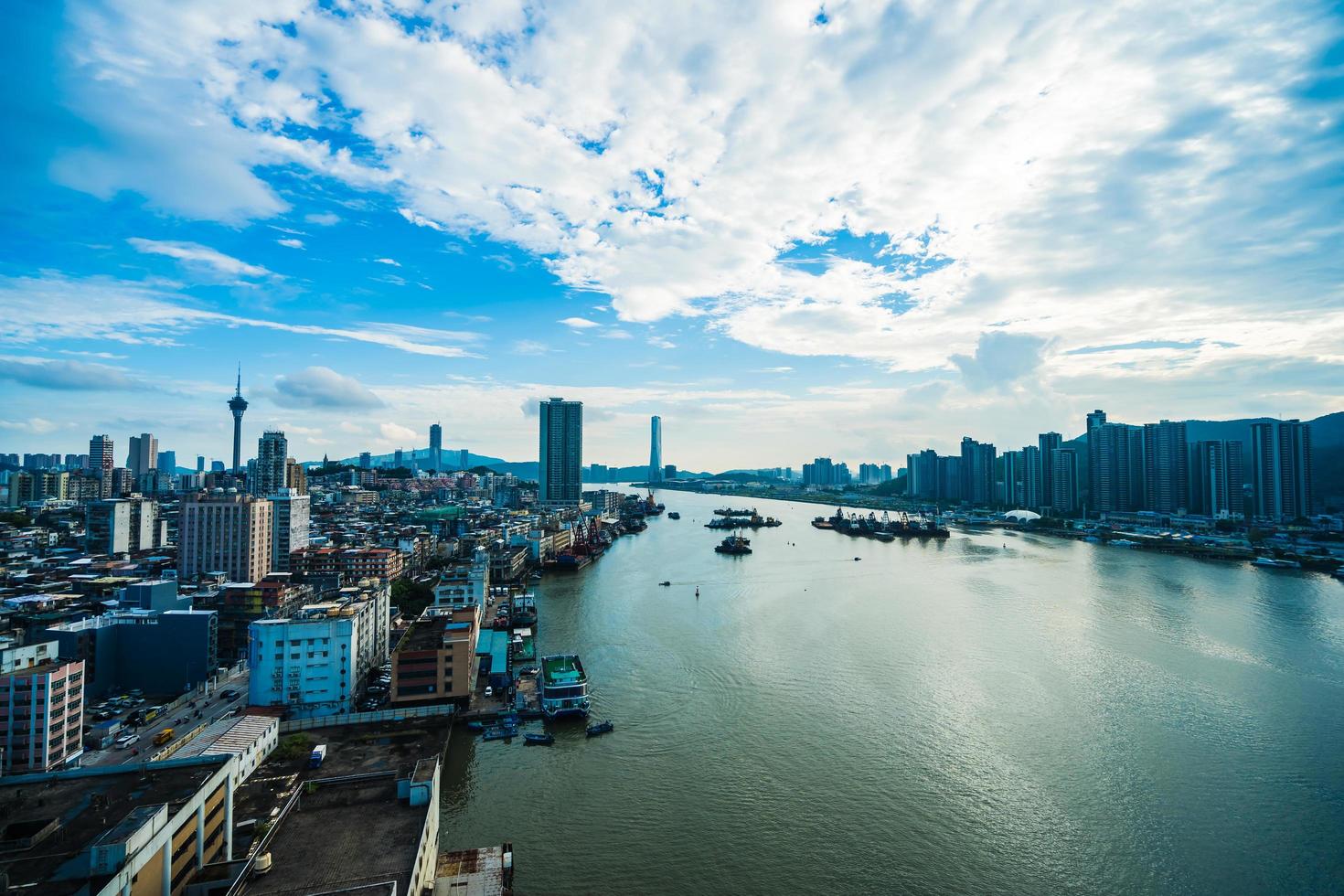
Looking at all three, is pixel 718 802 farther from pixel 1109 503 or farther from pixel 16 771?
pixel 1109 503

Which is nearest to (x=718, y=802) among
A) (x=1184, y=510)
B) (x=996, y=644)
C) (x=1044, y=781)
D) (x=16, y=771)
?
(x=1044, y=781)

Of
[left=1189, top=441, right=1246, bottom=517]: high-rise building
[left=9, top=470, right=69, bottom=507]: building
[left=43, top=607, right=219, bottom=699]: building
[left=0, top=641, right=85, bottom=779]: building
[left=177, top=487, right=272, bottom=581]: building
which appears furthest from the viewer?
[left=1189, top=441, right=1246, bottom=517]: high-rise building

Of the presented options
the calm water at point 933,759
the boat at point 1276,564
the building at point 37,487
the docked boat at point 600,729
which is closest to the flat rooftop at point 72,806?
the calm water at point 933,759

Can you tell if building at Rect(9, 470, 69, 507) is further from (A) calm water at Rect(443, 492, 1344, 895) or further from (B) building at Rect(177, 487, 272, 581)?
(A) calm water at Rect(443, 492, 1344, 895)

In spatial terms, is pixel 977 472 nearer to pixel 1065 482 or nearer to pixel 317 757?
pixel 1065 482

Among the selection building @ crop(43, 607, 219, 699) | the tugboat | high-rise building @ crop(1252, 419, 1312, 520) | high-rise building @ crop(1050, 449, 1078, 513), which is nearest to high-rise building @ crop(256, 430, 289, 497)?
the tugboat

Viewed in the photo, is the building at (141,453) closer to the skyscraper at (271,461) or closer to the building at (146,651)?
the skyscraper at (271,461)
